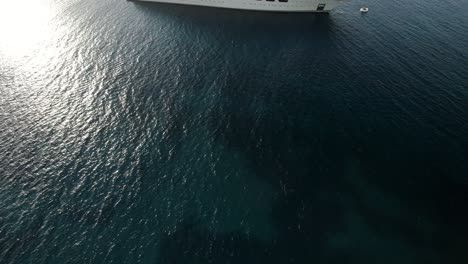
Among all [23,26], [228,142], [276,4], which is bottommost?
[228,142]

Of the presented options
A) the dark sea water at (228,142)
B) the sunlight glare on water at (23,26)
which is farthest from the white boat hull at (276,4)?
the sunlight glare on water at (23,26)

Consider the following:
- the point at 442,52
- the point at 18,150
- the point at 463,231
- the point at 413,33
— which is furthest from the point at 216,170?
the point at 413,33

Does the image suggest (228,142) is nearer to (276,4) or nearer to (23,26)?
(276,4)

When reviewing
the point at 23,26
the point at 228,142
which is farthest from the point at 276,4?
the point at 23,26

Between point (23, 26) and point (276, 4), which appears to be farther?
point (276, 4)

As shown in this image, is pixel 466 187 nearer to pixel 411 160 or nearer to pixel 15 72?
pixel 411 160

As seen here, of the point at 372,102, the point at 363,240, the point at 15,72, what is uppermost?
the point at 15,72
